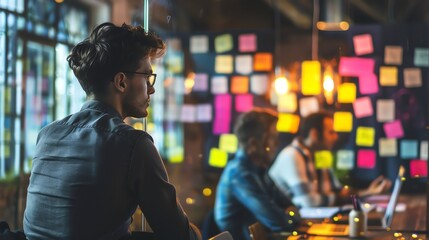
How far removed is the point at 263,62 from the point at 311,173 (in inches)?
41.3

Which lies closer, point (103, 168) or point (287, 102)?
point (103, 168)

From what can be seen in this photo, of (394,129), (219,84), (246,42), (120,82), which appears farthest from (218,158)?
(120,82)

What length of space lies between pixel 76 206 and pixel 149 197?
0.19 m

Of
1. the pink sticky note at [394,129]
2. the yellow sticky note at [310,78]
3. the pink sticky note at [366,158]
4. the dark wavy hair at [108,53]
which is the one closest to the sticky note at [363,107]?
the pink sticky note at [394,129]

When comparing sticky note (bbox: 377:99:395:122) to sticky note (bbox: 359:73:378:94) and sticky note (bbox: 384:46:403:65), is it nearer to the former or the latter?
sticky note (bbox: 359:73:378:94)

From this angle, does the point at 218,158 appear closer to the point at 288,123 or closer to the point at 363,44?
the point at 288,123

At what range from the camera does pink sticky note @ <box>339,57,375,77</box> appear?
18.4ft

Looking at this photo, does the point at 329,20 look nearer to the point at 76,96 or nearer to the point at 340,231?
the point at 76,96

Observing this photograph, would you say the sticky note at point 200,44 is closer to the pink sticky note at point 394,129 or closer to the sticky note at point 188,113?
the sticky note at point 188,113

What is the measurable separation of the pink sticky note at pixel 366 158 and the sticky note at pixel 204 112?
1.28m

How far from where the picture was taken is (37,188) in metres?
1.88

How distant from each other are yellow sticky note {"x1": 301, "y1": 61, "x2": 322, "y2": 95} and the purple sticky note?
0.72m

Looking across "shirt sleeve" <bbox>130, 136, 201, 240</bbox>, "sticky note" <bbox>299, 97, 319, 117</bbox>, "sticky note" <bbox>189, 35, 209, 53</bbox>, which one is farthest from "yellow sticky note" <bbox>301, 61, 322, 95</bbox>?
"shirt sleeve" <bbox>130, 136, 201, 240</bbox>

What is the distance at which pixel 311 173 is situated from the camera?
18.9 ft
